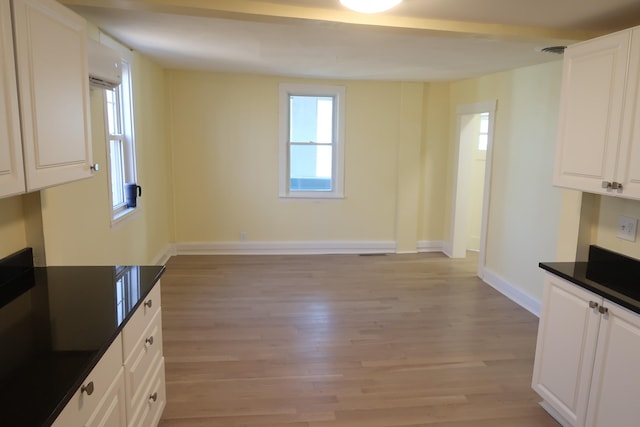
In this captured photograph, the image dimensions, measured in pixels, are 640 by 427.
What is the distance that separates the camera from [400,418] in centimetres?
253

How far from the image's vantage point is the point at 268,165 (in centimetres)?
584

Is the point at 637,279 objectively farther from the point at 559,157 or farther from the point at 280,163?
the point at 280,163

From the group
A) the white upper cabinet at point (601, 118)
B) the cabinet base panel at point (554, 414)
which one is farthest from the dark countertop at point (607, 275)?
the cabinet base panel at point (554, 414)

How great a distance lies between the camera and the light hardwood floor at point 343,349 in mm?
2594

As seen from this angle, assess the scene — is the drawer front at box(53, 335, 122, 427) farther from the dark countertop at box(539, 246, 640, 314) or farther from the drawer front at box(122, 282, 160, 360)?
the dark countertop at box(539, 246, 640, 314)

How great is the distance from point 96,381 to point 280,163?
454 centimetres

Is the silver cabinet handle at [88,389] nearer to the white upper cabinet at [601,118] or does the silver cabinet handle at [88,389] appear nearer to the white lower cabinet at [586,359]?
the white lower cabinet at [586,359]

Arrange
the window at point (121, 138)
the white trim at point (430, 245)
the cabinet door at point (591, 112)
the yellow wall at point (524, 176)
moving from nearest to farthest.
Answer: the cabinet door at point (591, 112) → the window at point (121, 138) → the yellow wall at point (524, 176) → the white trim at point (430, 245)

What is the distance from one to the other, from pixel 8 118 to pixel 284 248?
4.60 m

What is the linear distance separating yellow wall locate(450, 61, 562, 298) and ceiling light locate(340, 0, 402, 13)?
2406mm

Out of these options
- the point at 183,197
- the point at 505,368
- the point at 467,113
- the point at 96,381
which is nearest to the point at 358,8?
the point at 96,381

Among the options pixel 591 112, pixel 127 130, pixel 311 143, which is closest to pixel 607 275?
pixel 591 112

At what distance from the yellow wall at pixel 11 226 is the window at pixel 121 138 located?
142cm

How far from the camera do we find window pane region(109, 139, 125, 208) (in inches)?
149
